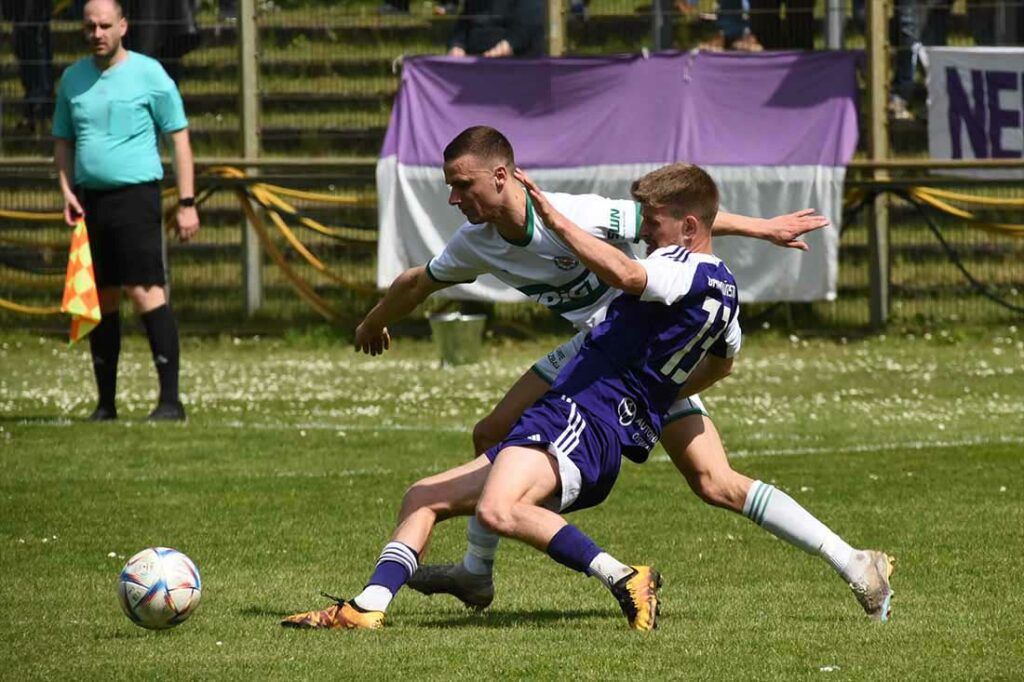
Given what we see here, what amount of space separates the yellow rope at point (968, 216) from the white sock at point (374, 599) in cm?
1170

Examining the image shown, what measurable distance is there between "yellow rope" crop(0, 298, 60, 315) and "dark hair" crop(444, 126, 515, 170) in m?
12.4

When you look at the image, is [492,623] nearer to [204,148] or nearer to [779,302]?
[779,302]

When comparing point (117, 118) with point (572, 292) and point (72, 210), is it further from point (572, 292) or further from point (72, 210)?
point (572, 292)

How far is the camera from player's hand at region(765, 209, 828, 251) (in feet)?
23.2

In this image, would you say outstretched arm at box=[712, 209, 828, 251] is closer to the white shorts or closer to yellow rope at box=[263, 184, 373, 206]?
the white shorts

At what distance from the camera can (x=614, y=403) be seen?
6551 millimetres

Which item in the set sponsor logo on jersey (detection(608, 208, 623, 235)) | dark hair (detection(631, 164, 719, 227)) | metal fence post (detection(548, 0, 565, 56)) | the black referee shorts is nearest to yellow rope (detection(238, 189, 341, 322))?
metal fence post (detection(548, 0, 565, 56))

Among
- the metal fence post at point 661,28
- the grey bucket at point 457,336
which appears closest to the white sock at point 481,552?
the grey bucket at point 457,336

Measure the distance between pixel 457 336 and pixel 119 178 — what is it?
439 centimetres

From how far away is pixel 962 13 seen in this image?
1789 cm

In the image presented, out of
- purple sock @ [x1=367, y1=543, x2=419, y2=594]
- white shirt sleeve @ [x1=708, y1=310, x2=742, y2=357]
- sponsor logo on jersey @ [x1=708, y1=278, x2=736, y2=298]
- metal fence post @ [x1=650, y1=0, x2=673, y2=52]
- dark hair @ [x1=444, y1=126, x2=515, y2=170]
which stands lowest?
purple sock @ [x1=367, y1=543, x2=419, y2=594]

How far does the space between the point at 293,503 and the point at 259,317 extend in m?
9.14

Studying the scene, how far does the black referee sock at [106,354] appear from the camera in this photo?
12.6 metres

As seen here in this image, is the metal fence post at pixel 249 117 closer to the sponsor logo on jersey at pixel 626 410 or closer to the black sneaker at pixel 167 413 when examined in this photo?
the black sneaker at pixel 167 413
